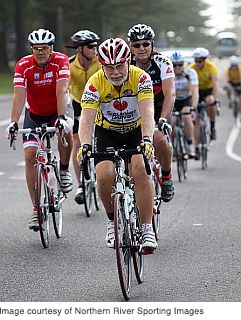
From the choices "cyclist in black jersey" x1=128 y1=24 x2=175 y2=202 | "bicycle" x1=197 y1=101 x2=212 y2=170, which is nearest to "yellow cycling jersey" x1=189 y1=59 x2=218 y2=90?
"bicycle" x1=197 y1=101 x2=212 y2=170

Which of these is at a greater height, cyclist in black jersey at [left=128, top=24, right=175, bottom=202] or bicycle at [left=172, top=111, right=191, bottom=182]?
cyclist in black jersey at [left=128, top=24, right=175, bottom=202]

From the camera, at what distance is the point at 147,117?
8430mm

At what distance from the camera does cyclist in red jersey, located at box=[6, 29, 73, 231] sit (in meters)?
10.5

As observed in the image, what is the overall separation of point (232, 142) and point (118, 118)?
51.4 ft

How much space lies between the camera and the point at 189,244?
10336mm

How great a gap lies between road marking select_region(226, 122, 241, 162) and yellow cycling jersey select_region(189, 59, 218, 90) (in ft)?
4.85

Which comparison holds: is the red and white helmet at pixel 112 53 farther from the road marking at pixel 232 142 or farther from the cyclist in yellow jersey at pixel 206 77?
the road marking at pixel 232 142

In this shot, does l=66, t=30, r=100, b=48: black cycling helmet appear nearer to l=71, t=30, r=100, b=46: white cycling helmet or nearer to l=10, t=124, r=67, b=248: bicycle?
l=71, t=30, r=100, b=46: white cycling helmet

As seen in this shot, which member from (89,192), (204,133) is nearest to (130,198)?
(89,192)

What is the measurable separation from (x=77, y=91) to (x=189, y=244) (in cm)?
367

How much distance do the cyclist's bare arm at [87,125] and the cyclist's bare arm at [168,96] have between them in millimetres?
2243

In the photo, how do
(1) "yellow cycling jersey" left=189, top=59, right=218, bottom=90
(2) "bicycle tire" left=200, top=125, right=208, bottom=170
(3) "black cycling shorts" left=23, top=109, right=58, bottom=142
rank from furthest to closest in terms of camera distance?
(1) "yellow cycling jersey" left=189, top=59, right=218, bottom=90 < (2) "bicycle tire" left=200, top=125, right=208, bottom=170 < (3) "black cycling shorts" left=23, top=109, right=58, bottom=142

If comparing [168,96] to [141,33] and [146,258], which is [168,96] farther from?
[146,258]
